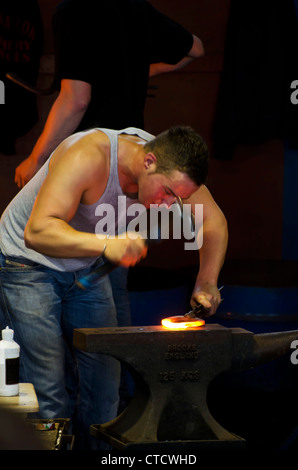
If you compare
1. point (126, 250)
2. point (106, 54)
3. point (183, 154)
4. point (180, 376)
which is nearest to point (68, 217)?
point (126, 250)

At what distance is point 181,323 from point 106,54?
Result: 4.89 feet

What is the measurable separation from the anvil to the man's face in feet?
1.56

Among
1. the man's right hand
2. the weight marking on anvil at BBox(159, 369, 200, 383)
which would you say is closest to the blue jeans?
the man's right hand

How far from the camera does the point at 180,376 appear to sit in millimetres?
2090

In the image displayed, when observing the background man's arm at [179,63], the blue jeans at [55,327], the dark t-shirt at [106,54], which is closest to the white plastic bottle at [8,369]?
the blue jeans at [55,327]

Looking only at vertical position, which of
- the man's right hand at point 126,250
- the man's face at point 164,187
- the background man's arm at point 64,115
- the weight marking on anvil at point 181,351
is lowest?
the weight marking on anvil at point 181,351

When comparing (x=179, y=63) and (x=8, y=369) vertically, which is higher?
(x=179, y=63)

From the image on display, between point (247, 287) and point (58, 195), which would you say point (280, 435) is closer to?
point (247, 287)

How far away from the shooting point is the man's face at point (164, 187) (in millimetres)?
2326

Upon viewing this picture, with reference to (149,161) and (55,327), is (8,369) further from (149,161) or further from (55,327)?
(149,161)

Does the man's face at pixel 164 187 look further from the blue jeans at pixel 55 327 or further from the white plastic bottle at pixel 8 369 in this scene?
the white plastic bottle at pixel 8 369

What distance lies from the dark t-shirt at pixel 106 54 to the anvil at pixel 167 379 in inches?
53.3

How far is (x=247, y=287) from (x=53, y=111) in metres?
1.47

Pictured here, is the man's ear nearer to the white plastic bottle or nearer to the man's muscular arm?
the man's muscular arm
